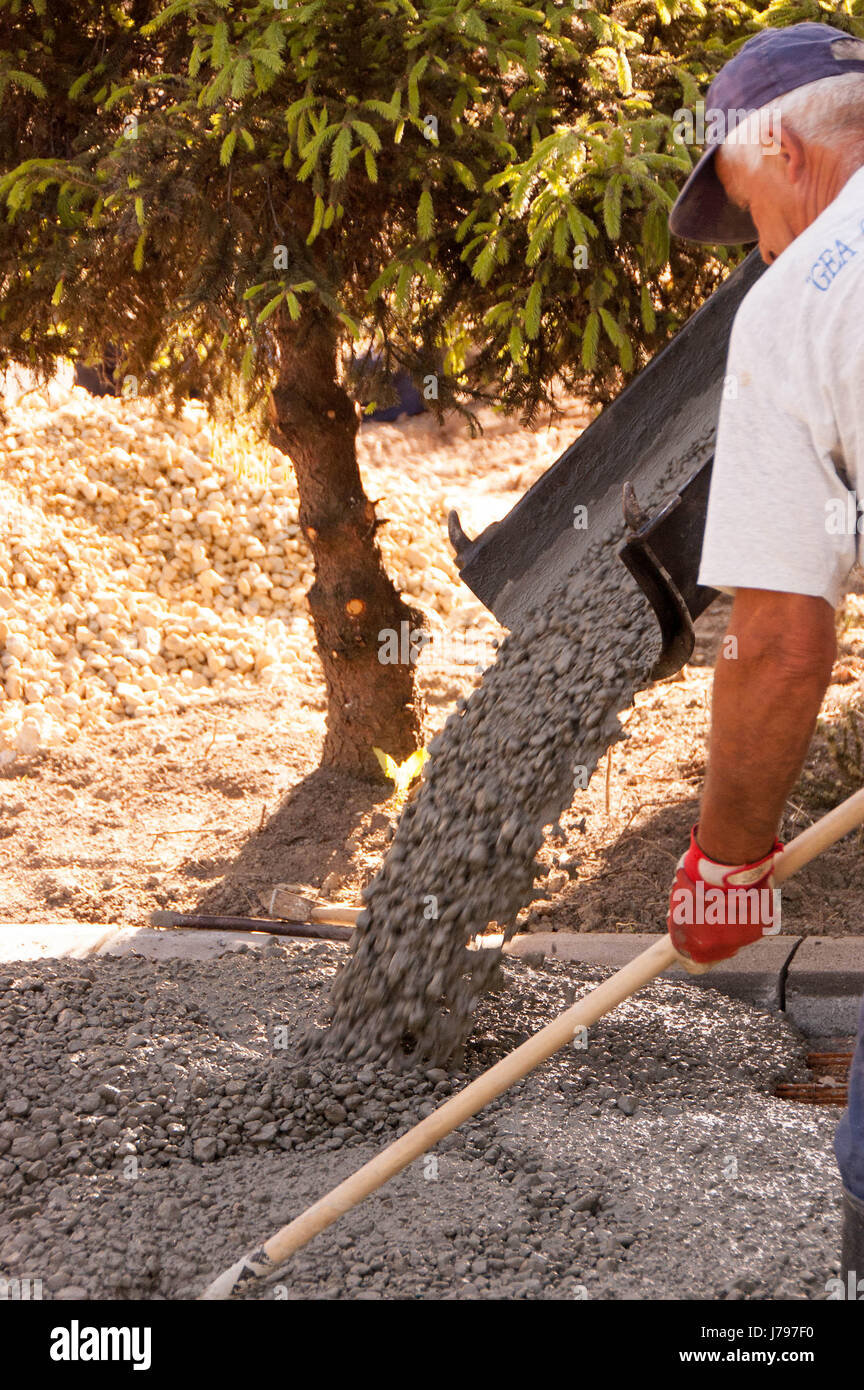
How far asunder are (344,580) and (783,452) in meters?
4.19

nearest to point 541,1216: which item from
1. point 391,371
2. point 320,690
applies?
point 391,371

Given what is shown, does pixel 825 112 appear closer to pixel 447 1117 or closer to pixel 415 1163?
pixel 447 1117

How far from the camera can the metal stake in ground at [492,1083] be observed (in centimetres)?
195

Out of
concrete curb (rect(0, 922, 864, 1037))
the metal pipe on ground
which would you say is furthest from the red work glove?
the metal pipe on ground

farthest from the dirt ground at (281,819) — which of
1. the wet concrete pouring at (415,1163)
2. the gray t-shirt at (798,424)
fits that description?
the gray t-shirt at (798,424)

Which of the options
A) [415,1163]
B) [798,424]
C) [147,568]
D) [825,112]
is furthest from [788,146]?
[147,568]

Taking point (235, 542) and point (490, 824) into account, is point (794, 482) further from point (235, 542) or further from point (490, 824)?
point (235, 542)

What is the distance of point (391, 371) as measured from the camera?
16.1ft

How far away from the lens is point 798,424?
1609 mm

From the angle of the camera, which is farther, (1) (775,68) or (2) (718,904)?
(2) (718,904)

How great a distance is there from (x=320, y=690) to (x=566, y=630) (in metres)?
4.08

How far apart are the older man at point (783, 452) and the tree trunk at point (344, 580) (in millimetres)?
3611

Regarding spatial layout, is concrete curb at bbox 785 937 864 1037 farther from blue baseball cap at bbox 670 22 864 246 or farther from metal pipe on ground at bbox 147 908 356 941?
blue baseball cap at bbox 670 22 864 246

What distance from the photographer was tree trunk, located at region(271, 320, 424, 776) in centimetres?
546
